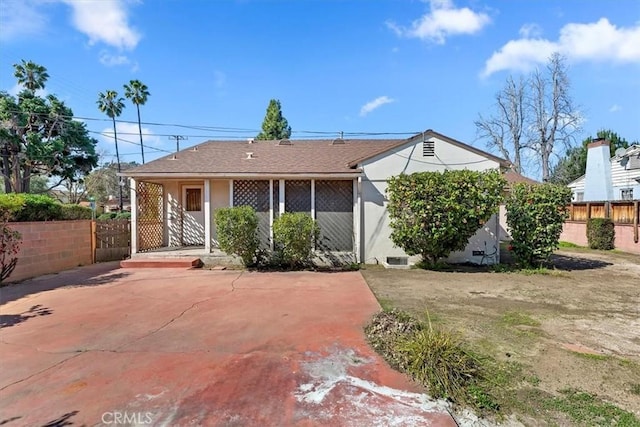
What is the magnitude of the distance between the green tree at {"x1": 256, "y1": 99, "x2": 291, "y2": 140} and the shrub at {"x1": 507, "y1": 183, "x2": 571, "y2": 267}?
73.6 feet

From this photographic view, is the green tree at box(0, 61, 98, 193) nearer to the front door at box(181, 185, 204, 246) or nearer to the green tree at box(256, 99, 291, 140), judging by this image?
the green tree at box(256, 99, 291, 140)

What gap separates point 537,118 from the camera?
940 inches

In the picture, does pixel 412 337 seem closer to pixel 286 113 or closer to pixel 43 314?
pixel 43 314

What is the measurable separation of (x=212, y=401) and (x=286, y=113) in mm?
29197

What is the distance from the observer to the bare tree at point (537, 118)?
903 inches

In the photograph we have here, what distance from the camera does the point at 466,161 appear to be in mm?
10070

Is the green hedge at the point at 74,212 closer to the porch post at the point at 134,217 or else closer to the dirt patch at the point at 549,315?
the porch post at the point at 134,217

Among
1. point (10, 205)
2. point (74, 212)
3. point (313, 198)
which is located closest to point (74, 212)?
point (74, 212)

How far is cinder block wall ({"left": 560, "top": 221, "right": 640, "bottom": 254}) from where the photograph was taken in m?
12.6

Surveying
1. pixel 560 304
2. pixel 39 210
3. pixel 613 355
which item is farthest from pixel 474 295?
pixel 39 210

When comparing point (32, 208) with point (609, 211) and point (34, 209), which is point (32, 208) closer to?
point (34, 209)

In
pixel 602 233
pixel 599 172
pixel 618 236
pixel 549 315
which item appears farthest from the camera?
pixel 599 172

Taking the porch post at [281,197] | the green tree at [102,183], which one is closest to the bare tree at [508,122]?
the porch post at [281,197]

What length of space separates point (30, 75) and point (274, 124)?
58.8 ft
